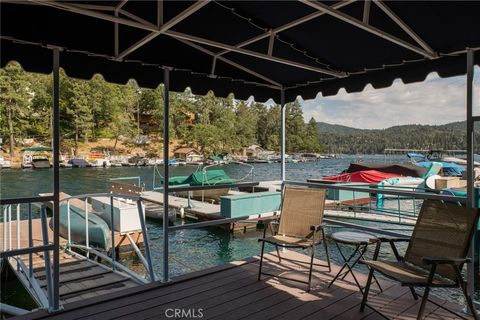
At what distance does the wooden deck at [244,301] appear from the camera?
2521 mm

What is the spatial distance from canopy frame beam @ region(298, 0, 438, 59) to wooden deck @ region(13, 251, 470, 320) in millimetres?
2013

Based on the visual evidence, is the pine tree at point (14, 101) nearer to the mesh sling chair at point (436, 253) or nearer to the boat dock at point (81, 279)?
the boat dock at point (81, 279)

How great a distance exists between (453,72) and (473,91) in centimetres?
27

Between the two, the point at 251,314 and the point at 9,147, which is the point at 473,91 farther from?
the point at 9,147

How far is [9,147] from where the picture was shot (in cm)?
3216

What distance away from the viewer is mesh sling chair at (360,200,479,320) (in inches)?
86.3

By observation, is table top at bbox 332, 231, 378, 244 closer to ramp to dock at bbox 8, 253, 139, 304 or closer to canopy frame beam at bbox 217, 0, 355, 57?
canopy frame beam at bbox 217, 0, 355, 57

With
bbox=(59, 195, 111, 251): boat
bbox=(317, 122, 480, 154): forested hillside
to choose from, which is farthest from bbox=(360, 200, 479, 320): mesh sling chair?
bbox=(317, 122, 480, 154): forested hillside

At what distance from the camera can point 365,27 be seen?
7.50 ft

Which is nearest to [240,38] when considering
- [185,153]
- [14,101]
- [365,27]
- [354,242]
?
[365,27]

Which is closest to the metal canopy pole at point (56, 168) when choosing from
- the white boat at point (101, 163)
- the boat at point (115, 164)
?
the white boat at point (101, 163)

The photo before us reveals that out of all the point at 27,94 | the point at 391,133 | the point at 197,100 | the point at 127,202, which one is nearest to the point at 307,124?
the point at 197,100

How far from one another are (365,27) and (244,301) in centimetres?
226

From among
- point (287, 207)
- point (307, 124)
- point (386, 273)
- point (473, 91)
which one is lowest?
point (386, 273)
